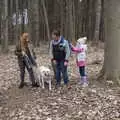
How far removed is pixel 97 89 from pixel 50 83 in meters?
1.38

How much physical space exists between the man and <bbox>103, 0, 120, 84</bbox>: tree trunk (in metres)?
1.16

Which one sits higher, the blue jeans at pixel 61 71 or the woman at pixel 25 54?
the woman at pixel 25 54

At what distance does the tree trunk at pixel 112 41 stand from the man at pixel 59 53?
1.16 metres

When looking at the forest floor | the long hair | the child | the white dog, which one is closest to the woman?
the long hair

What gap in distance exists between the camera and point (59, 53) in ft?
34.6

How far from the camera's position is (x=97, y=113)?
862 cm

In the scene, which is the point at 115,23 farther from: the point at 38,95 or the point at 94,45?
the point at 94,45

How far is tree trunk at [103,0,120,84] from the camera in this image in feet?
33.9

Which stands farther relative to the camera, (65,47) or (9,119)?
(65,47)

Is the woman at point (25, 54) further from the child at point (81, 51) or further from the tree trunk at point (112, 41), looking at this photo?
the tree trunk at point (112, 41)

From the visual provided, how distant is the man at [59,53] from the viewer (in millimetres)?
10375

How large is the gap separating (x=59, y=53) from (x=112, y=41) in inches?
59.1

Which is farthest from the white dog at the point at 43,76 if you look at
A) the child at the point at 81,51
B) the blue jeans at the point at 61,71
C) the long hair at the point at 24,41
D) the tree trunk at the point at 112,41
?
the tree trunk at the point at 112,41

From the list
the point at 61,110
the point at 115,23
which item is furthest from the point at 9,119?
the point at 115,23
